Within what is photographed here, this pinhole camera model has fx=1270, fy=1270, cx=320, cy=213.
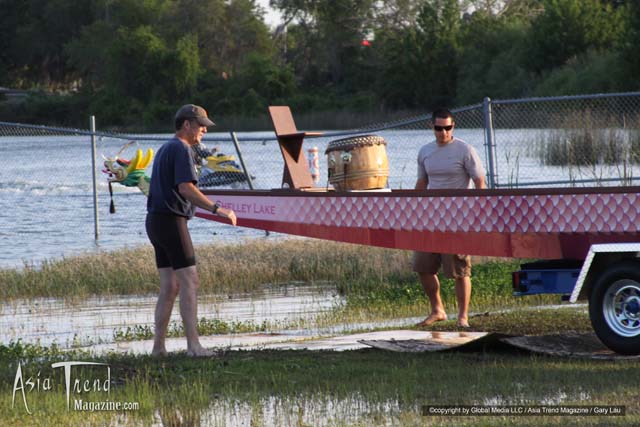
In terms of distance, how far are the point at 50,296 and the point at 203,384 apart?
717 cm

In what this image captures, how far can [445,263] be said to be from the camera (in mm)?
11375

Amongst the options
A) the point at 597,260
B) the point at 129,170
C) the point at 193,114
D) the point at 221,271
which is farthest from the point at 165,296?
the point at 129,170

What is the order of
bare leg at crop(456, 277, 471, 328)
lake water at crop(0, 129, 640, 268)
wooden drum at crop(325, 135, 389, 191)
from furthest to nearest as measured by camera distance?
lake water at crop(0, 129, 640, 268) < wooden drum at crop(325, 135, 389, 191) < bare leg at crop(456, 277, 471, 328)

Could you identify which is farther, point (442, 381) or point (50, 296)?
point (50, 296)

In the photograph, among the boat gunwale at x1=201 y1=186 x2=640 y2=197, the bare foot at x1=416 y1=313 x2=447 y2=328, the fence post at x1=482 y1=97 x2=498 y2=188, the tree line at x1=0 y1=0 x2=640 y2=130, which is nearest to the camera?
the boat gunwale at x1=201 y1=186 x2=640 y2=197

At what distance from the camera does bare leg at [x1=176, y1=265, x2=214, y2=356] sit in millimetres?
9461

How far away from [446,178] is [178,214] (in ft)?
9.22

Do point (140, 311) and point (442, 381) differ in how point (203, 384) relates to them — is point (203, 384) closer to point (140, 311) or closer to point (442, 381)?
point (442, 381)

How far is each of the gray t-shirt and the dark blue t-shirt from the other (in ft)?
8.64

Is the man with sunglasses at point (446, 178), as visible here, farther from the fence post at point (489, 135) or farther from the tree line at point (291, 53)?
the tree line at point (291, 53)

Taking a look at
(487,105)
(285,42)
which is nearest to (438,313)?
(487,105)

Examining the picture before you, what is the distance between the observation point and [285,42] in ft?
376

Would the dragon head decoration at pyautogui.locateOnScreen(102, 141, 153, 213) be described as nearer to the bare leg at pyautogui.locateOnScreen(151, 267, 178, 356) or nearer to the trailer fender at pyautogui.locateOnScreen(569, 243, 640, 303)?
the bare leg at pyautogui.locateOnScreen(151, 267, 178, 356)

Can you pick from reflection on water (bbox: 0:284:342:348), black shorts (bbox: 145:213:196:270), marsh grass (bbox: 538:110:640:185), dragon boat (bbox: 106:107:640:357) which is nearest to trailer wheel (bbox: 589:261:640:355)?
dragon boat (bbox: 106:107:640:357)
